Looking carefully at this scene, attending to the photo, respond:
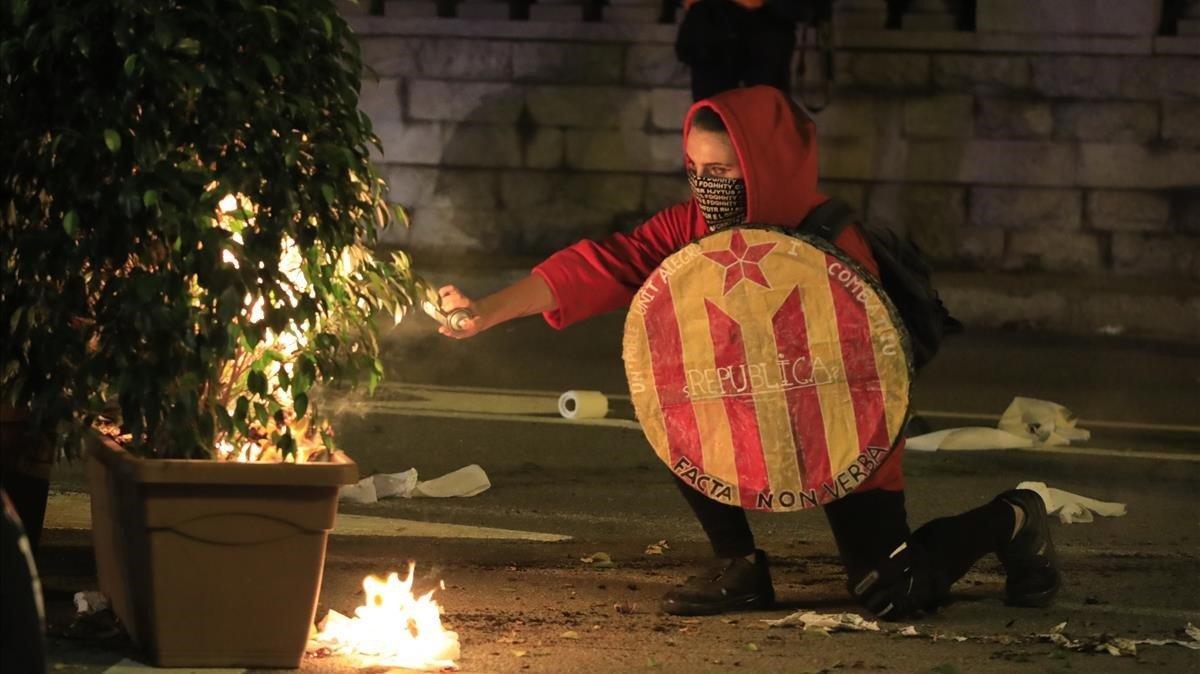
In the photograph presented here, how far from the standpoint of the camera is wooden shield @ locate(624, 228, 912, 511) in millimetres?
5578

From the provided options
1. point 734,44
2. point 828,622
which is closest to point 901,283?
point 828,622

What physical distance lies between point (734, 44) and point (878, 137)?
6.99ft

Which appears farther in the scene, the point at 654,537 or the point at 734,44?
the point at 734,44

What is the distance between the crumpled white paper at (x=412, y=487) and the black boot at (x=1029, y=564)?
234cm

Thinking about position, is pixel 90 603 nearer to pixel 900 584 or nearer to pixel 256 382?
pixel 256 382

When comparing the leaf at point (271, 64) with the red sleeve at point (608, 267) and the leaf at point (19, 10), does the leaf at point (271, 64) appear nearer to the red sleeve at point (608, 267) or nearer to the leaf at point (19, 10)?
the leaf at point (19, 10)

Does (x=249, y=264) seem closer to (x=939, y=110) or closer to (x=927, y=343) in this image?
(x=927, y=343)

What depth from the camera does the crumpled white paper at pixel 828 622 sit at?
5.78 meters

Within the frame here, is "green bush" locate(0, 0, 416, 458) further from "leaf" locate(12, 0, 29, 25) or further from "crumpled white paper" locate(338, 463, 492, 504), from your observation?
"crumpled white paper" locate(338, 463, 492, 504)

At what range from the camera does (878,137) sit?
14.2 meters

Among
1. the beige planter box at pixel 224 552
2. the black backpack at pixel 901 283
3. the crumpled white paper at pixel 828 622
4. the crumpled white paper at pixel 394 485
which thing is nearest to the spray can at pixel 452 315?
the beige planter box at pixel 224 552

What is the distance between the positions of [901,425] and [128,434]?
1984 mm

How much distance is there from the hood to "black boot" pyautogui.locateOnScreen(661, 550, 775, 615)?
0.99m

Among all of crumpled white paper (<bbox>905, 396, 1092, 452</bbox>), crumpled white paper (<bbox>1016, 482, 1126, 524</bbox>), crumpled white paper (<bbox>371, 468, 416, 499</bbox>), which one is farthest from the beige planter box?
crumpled white paper (<bbox>905, 396, 1092, 452</bbox>)
